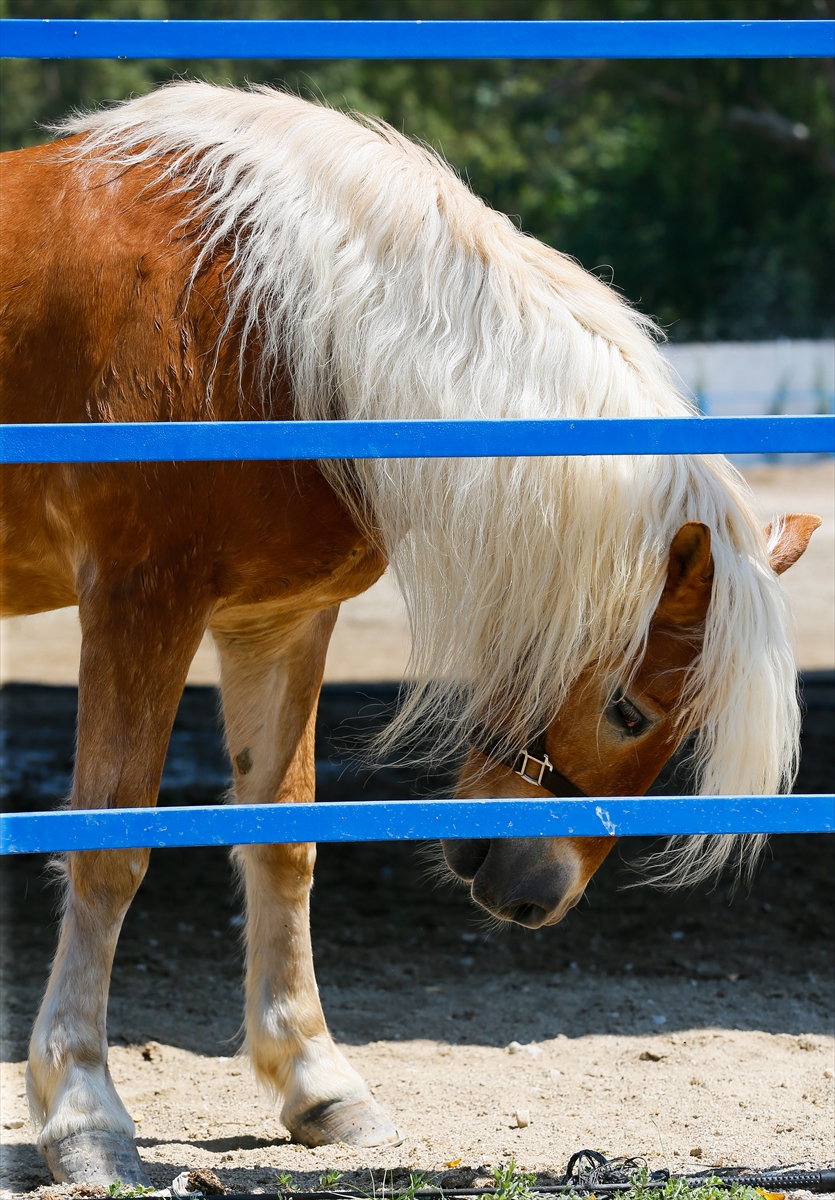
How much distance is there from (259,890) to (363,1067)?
590mm

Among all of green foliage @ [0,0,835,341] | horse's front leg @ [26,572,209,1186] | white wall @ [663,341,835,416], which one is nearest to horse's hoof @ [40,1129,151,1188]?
horse's front leg @ [26,572,209,1186]

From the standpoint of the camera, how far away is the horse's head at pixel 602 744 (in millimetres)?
2098

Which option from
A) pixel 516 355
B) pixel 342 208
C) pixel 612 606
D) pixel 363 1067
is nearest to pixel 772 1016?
pixel 363 1067

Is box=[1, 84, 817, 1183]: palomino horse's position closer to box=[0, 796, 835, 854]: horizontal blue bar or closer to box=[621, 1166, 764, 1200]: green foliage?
box=[0, 796, 835, 854]: horizontal blue bar

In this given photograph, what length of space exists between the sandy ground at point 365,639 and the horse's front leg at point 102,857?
3.79 metres

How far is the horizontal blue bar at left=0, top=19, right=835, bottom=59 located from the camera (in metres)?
1.93

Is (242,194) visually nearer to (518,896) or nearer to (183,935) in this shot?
(518,896)

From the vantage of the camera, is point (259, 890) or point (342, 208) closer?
point (342, 208)

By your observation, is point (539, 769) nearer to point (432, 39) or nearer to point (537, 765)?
point (537, 765)

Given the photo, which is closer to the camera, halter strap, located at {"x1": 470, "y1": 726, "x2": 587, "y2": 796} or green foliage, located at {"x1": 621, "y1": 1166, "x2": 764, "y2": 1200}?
green foliage, located at {"x1": 621, "y1": 1166, "x2": 764, "y2": 1200}

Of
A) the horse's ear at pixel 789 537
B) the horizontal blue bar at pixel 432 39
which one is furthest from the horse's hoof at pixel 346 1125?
the horizontal blue bar at pixel 432 39

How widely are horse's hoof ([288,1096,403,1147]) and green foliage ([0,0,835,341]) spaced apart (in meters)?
16.7

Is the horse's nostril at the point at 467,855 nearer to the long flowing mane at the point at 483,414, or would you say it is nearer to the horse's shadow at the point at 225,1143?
the long flowing mane at the point at 483,414

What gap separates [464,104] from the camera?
26.1 m
